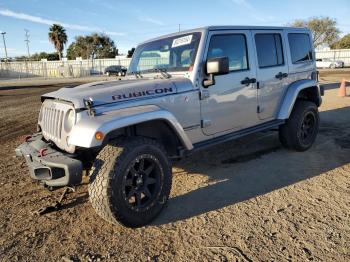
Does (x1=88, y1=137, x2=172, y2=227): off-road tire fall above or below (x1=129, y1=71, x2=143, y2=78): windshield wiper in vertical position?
below

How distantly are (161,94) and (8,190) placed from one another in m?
2.57

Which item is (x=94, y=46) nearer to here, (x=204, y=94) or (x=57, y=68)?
(x=57, y=68)

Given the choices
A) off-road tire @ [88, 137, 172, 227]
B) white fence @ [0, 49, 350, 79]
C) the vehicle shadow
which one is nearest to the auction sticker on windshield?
Answer: off-road tire @ [88, 137, 172, 227]

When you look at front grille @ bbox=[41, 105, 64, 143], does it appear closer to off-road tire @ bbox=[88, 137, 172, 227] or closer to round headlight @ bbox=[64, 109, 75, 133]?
round headlight @ bbox=[64, 109, 75, 133]

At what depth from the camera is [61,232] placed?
3666 millimetres

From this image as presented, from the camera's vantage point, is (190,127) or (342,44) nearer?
(190,127)

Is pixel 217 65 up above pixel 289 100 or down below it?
above

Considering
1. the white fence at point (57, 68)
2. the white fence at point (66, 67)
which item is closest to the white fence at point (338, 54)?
the white fence at point (66, 67)

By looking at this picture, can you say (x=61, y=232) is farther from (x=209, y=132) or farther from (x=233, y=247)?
(x=209, y=132)

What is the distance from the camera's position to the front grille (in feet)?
12.5

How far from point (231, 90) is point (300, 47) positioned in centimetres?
222

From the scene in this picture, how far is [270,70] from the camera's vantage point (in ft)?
18.0

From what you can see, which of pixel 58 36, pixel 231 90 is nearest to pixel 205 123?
pixel 231 90

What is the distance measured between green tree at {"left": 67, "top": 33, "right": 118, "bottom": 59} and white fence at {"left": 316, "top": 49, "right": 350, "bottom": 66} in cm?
4148
